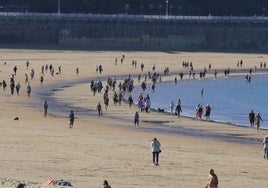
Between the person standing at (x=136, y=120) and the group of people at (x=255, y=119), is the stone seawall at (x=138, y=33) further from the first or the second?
the person standing at (x=136, y=120)

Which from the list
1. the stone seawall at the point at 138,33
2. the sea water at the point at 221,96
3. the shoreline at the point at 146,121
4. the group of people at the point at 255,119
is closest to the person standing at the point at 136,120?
the shoreline at the point at 146,121

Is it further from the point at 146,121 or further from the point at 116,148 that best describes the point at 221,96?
the point at 116,148

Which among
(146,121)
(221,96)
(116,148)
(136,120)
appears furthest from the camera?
(221,96)

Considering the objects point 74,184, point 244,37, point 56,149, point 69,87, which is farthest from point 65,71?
point 74,184

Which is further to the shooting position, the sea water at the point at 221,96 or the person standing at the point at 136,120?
the sea water at the point at 221,96

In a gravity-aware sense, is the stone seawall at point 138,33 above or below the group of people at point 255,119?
above

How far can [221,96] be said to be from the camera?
7106 centimetres

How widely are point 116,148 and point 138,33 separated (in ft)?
245

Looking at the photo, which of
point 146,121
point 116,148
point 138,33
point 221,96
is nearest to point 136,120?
point 146,121

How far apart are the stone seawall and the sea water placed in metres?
25.4

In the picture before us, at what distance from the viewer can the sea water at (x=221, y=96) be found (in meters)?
58.1

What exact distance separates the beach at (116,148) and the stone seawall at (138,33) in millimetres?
40700

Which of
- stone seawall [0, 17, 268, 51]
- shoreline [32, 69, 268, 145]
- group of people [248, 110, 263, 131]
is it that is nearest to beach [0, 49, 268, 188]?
shoreline [32, 69, 268, 145]

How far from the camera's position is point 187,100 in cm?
6631
